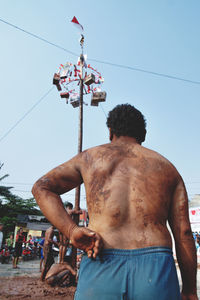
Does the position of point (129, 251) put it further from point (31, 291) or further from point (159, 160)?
point (31, 291)

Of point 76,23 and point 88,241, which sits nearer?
point 88,241

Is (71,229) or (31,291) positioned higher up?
(71,229)

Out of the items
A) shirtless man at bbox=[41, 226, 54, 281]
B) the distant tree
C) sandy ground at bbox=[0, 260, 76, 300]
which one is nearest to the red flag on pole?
shirtless man at bbox=[41, 226, 54, 281]

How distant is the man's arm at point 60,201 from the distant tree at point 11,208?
25.3 metres

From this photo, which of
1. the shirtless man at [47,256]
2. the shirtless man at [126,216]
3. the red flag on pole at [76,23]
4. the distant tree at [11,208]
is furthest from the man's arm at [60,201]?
the distant tree at [11,208]

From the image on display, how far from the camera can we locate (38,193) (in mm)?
1505

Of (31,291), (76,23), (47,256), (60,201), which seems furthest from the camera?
(76,23)

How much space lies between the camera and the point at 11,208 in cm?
2756

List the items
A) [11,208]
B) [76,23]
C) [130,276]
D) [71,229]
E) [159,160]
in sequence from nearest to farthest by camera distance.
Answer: [130,276] → [71,229] → [159,160] → [76,23] → [11,208]

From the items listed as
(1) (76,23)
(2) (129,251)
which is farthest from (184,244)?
(1) (76,23)

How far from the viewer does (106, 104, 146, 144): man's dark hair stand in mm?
1769

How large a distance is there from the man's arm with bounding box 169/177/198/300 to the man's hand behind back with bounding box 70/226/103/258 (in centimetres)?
57

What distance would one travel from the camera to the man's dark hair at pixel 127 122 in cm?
177

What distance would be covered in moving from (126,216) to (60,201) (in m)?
0.43
